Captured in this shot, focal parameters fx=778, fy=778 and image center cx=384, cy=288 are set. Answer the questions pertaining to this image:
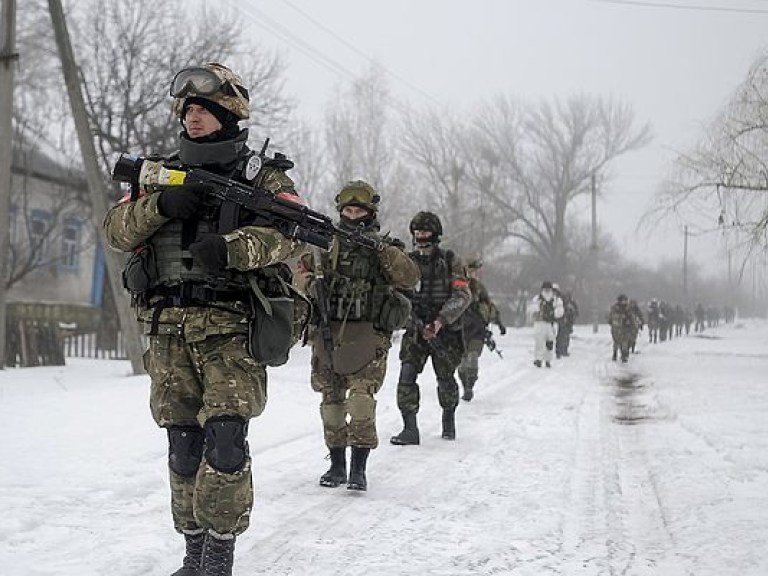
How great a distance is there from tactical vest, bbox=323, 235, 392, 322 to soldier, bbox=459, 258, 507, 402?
5.15 meters

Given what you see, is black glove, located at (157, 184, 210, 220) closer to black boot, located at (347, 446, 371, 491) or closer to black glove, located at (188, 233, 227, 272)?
black glove, located at (188, 233, 227, 272)

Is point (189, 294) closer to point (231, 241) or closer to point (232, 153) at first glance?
point (231, 241)

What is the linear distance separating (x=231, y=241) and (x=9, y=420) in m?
4.71

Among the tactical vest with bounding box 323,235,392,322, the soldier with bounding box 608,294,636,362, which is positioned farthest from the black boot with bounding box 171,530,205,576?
the soldier with bounding box 608,294,636,362

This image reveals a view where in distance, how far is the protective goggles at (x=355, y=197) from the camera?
497cm

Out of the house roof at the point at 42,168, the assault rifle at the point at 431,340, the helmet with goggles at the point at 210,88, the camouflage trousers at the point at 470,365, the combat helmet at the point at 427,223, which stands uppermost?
the house roof at the point at 42,168

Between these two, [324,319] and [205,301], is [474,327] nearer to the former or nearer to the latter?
[324,319]

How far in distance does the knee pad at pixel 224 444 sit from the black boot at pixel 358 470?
78.7 inches

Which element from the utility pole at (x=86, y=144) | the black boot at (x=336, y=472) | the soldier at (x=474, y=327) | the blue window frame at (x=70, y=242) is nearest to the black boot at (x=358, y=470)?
the black boot at (x=336, y=472)

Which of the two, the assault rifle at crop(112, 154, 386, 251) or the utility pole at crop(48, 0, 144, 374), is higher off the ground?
the utility pole at crop(48, 0, 144, 374)

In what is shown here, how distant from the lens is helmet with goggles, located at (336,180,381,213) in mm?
4973

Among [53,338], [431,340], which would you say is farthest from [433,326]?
[53,338]

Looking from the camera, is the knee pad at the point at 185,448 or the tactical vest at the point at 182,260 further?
the knee pad at the point at 185,448

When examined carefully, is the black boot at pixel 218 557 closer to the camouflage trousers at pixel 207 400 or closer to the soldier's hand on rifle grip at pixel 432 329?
the camouflage trousers at pixel 207 400
